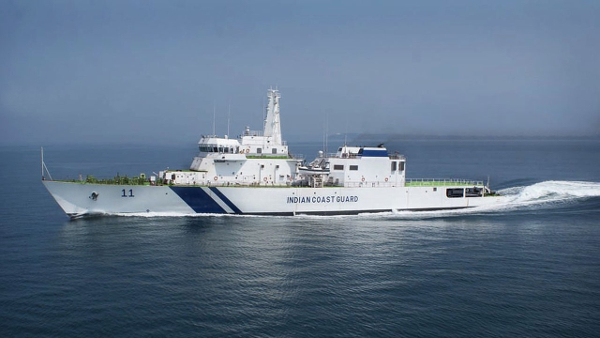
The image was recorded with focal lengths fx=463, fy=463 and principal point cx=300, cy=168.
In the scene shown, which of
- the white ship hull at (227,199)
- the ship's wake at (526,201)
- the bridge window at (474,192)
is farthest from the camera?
the bridge window at (474,192)

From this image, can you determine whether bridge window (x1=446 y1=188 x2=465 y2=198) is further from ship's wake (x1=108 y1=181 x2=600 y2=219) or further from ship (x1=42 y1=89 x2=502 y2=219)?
ship's wake (x1=108 y1=181 x2=600 y2=219)

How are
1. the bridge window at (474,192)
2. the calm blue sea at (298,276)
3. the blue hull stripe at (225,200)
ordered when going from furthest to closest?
the bridge window at (474,192), the blue hull stripe at (225,200), the calm blue sea at (298,276)

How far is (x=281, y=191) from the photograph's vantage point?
35281mm

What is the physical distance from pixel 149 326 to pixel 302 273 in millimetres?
8054

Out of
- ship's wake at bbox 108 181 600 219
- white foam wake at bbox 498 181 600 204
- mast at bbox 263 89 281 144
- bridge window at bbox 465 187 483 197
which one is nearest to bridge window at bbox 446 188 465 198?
bridge window at bbox 465 187 483 197

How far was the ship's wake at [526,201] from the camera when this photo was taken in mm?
37000

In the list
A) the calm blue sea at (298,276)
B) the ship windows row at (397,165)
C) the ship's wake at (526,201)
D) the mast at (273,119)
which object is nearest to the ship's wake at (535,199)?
the ship's wake at (526,201)

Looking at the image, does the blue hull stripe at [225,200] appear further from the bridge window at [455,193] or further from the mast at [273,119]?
the bridge window at [455,193]

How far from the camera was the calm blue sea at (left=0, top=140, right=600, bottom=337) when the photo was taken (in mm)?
17000

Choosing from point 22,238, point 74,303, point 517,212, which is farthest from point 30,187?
point 517,212

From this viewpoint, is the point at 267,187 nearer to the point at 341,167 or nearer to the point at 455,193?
the point at 341,167

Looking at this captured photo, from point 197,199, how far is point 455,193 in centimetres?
2189

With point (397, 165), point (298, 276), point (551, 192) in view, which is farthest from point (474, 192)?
point (298, 276)

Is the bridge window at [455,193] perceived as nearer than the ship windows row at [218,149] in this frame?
No
